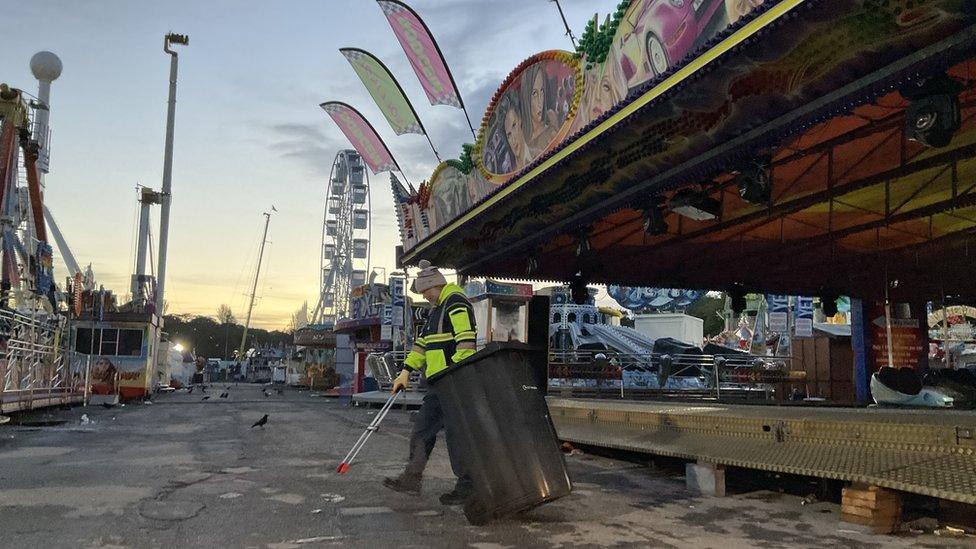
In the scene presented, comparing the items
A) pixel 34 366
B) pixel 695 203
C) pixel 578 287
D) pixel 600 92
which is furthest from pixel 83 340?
pixel 600 92

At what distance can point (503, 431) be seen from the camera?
4.46m

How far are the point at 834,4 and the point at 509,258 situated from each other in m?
9.50

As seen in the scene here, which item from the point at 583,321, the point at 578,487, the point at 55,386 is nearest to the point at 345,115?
the point at 55,386

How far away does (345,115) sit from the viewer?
16453mm

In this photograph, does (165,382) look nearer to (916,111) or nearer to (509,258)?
(509,258)

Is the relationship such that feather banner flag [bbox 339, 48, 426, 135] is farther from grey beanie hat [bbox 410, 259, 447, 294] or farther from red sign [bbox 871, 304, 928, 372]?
red sign [bbox 871, 304, 928, 372]

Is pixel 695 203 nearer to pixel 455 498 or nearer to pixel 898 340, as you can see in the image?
pixel 455 498

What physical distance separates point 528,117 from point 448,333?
14.8ft

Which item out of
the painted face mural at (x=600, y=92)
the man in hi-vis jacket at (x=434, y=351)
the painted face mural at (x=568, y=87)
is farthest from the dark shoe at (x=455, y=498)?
the painted face mural at (x=600, y=92)

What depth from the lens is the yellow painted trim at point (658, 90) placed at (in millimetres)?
4500

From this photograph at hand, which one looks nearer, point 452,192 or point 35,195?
point 452,192

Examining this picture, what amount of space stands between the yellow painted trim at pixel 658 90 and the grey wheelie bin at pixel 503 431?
8.52ft

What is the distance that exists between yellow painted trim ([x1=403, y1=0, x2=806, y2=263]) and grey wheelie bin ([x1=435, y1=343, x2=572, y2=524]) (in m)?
2.60

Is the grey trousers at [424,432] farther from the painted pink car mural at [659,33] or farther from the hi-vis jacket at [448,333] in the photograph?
the painted pink car mural at [659,33]
